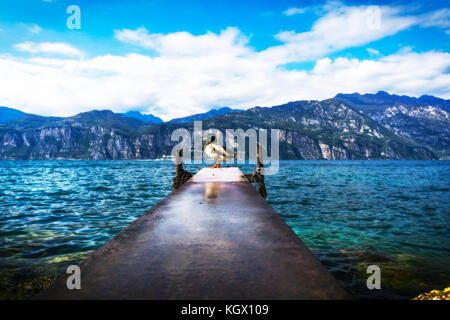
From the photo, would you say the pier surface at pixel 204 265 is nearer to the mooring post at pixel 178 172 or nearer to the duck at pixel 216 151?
the duck at pixel 216 151

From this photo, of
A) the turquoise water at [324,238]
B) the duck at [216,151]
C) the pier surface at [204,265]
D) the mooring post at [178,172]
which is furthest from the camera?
the mooring post at [178,172]

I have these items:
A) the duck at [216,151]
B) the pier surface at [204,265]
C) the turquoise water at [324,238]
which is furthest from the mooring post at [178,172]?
the pier surface at [204,265]

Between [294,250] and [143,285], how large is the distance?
63.9 inches

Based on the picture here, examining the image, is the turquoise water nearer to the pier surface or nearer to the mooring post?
the mooring post

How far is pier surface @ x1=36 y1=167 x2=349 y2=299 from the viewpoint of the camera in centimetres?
187

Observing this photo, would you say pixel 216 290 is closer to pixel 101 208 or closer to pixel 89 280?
pixel 89 280

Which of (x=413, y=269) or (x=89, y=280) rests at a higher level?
(x=89, y=280)

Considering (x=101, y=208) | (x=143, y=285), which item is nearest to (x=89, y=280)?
(x=143, y=285)

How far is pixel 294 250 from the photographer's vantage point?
2.74 metres

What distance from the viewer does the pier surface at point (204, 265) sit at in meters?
1.87

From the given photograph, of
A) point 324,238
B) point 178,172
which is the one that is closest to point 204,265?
point 324,238

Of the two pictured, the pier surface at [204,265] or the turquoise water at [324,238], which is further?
the turquoise water at [324,238]
